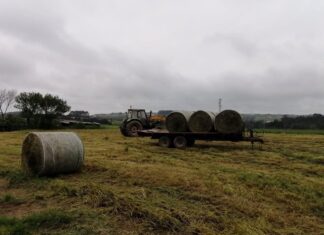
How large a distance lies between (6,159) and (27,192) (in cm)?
495

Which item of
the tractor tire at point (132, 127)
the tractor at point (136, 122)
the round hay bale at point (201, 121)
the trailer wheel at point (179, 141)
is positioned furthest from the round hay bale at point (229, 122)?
the tractor tire at point (132, 127)

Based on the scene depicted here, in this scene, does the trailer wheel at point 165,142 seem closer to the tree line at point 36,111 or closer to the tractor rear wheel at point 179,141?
the tractor rear wheel at point 179,141

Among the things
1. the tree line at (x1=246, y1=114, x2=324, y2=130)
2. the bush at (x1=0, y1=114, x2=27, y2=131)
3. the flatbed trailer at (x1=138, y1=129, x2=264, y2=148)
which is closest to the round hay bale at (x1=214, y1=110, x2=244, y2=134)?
the flatbed trailer at (x1=138, y1=129, x2=264, y2=148)

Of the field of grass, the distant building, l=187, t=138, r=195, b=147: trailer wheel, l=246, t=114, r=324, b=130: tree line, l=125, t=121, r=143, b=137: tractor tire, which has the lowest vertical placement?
the field of grass

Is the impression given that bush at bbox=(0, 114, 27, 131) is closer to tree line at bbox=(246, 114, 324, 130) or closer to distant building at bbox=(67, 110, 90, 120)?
distant building at bbox=(67, 110, 90, 120)

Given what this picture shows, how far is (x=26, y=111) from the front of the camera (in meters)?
42.3

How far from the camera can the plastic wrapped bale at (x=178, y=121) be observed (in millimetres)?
17969

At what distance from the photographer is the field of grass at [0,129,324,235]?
5.41 m

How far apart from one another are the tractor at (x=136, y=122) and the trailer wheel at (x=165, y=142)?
266 inches

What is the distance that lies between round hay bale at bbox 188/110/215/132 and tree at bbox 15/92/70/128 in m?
27.2

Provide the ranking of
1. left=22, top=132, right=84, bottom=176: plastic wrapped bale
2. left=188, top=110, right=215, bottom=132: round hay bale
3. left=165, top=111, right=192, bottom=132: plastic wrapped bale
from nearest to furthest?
left=22, top=132, right=84, bottom=176: plastic wrapped bale
left=188, top=110, right=215, bottom=132: round hay bale
left=165, top=111, right=192, bottom=132: plastic wrapped bale

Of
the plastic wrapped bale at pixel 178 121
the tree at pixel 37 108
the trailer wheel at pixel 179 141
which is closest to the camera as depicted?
the trailer wheel at pixel 179 141

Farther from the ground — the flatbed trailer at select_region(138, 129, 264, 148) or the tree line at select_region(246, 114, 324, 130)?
the tree line at select_region(246, 114, 324, 130)

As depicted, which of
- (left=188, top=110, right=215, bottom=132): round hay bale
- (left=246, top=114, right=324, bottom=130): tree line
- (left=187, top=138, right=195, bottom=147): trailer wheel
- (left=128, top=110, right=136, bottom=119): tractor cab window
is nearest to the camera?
A: (left=188, top=110, right=215, bottom=132): round hay bale
